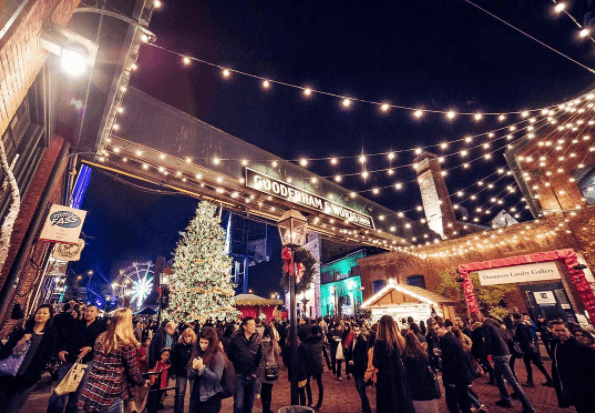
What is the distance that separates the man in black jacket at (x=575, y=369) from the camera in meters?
3.29

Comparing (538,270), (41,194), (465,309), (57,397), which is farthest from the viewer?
(465,309)

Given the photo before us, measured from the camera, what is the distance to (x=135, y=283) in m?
42.5

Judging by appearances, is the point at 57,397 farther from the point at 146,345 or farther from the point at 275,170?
the point at 275,170

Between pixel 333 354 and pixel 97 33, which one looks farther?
pixel 333 354

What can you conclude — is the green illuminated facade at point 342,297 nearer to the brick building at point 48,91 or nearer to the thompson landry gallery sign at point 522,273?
the thompson landry gallery sign at point 522,273

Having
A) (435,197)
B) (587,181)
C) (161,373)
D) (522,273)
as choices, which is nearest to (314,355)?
(161,373)

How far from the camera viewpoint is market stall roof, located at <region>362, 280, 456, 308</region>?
42.4ft

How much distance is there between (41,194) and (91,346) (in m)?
3.99

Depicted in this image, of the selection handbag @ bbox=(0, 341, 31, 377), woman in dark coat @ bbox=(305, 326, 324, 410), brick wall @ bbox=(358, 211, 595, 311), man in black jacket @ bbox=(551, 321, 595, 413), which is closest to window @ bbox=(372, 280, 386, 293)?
brick wall @ bbox=(358, 211, 595, 311)

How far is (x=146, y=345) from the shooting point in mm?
6203

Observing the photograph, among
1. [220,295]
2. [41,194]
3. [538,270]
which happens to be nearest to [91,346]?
[41,194]

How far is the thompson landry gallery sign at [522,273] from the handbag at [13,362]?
16.9m

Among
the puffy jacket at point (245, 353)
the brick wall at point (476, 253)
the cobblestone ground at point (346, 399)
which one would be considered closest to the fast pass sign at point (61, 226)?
the cobblestone ground at point (346, 399)

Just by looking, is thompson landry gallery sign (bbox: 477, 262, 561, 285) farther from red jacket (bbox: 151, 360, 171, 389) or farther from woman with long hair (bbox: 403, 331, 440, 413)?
red jacket (bbox: 151, 360, 171, 389)
